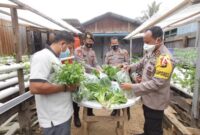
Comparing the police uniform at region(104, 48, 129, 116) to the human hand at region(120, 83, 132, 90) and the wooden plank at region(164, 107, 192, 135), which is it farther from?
the human hand at region(120, 83, 132, 90)

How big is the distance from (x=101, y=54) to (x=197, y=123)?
12.8 meters

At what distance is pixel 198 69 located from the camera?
155 inches

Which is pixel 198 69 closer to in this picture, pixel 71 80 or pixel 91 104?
pixel 91 104

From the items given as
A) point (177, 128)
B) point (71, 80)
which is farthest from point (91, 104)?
point (177, 128)

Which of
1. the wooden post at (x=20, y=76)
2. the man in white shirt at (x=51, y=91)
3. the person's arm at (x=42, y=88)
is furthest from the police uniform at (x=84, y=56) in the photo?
the person's arm at (x=42, y=88)

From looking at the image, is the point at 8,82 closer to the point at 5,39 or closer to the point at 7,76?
the point at 7,76

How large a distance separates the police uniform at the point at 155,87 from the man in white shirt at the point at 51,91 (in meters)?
1.01

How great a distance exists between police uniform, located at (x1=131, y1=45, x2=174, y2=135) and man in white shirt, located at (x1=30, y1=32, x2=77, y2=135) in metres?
1.01

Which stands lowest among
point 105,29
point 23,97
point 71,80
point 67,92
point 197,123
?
point 197,123

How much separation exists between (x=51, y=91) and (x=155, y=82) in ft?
4.36

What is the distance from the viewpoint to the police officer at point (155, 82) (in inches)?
107

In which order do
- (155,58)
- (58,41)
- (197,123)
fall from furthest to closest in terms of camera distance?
(197,123)
(155,58)
(58,41)

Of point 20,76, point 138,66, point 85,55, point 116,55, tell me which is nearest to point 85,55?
point 85,55

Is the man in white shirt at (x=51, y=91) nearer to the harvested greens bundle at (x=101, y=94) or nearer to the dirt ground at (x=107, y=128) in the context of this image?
the harvested greens bundle at (x=101, y=94)
